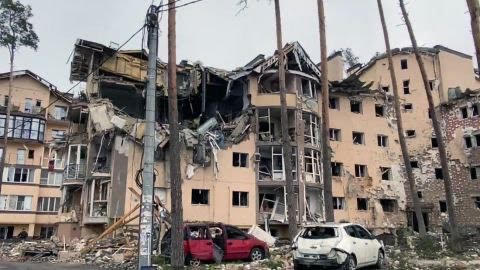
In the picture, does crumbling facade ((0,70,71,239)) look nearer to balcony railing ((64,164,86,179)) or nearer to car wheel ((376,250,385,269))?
balcony railing ((64,164,86,179))

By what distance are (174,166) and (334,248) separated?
6.06m

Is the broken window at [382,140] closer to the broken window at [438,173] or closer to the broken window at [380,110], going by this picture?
the broken window at [380,110]

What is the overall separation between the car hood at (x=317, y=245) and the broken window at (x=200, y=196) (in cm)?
1547

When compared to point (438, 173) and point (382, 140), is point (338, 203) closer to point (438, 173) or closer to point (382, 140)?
point (382, 140)

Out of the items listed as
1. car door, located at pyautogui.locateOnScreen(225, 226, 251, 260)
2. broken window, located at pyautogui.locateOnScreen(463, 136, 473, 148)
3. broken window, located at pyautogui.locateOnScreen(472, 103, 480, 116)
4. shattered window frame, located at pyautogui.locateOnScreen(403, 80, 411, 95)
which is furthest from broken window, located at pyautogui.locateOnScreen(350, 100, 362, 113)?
car door, located at pyautogui.locateOnScreen(225, 226, 251, 260)

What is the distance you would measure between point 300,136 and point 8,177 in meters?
35.5

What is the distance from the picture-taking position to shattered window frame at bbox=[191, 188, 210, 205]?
28.6m

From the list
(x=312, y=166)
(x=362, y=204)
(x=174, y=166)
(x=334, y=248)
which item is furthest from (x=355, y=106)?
(x=334, y=248)

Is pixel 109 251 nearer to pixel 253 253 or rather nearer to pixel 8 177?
pixel 253 253

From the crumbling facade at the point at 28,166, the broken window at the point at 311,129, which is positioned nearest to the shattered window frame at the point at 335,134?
the broken window at the point at 311,129

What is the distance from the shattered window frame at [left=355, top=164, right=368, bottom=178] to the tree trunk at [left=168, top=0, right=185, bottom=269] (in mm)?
24353

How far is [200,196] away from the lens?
94.9 ft

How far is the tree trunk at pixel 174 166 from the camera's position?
1434 centimetres

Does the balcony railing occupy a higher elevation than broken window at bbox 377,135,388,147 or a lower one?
lower
